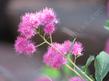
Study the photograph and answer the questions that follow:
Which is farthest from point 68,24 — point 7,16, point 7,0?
point 7,16

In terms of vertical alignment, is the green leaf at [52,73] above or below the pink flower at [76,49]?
above

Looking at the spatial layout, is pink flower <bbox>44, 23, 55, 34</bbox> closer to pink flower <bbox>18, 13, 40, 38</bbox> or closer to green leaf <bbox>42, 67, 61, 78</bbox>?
pink flower <bbox>18, 13, 40, 38</bbox>

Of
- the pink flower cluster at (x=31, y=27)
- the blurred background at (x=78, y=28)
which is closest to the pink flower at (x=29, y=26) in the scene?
the pink flower cluster at (x=31, y=27)

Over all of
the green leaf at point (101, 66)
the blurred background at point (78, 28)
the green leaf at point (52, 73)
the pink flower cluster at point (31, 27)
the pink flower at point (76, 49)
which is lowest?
the green leaf at point (101, 66)

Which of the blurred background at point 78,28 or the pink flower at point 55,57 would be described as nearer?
the pink flower at point 55,57

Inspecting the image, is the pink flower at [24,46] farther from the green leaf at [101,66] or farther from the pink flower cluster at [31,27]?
the green leaf at [101,66]

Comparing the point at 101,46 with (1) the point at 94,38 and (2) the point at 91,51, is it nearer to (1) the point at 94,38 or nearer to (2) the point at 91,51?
(1) the point at 94,38

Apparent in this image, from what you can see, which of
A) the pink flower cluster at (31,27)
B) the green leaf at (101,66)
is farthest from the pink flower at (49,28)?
the green leaf at (101,66)

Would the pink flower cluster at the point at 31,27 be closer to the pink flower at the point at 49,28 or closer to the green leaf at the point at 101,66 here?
the pink flower at the point at 49,28
